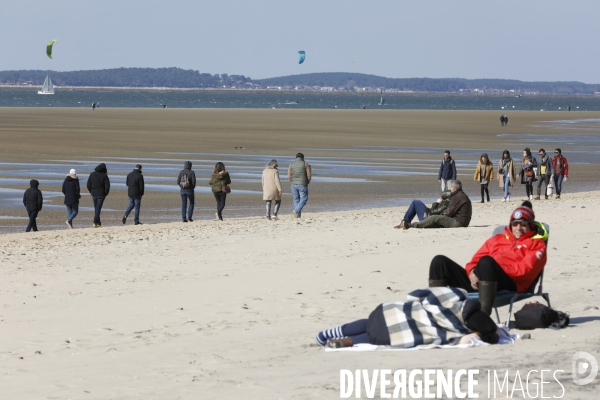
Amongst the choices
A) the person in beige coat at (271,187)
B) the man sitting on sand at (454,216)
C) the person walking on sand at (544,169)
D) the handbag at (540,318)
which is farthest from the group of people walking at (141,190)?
the handbag at (540,318)

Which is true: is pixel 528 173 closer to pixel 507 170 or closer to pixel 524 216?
pixel 507 170

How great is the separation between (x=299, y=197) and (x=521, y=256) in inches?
431

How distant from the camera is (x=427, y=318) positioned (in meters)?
6.85

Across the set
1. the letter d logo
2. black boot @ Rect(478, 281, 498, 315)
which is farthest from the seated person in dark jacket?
the letter d logo

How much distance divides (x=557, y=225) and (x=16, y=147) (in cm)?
2753

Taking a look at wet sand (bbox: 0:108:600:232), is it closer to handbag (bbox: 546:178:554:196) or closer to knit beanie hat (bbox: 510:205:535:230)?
handbag (bbox: 546:178:554:196)

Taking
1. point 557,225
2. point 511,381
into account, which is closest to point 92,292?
point 511,381

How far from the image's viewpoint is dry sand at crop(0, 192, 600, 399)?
6.22m

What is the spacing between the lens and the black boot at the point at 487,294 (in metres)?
7.26

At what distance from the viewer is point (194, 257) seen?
12.7 m

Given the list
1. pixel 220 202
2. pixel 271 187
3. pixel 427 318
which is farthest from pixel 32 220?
pixel 427 318

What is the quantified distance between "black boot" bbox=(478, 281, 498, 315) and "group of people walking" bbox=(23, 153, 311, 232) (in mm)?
10465

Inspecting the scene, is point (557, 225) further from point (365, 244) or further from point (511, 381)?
point (511, 381)

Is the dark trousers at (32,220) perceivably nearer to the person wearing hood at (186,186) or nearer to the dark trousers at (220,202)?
the person wearing hood at (186,186)
